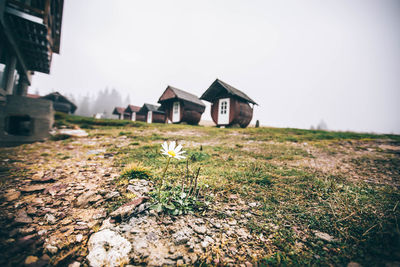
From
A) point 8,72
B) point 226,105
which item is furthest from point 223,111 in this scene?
point 8,72

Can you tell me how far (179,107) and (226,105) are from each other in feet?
17.7

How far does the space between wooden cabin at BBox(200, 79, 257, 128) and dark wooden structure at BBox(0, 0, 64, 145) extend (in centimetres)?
1147

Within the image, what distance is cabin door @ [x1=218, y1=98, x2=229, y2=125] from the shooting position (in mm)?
14861

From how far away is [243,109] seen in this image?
15.4 metres

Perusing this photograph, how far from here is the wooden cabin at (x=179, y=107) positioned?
16.8 m

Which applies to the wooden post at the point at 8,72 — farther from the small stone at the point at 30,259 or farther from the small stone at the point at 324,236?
the small stone at the point at 324,236

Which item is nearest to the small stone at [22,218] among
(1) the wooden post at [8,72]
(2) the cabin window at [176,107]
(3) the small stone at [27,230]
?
(3) the small stone at [27,230]

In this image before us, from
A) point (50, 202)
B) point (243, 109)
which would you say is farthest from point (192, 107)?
point (50, 202)

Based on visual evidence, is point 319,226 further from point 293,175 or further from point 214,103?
point 214,103

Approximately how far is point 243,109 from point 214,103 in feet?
9.78

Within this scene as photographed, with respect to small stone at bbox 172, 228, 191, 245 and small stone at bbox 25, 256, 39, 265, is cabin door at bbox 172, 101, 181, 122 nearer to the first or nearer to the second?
small stone at bbox 172, 228, 191, 245

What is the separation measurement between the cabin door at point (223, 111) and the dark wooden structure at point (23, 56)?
12.1m

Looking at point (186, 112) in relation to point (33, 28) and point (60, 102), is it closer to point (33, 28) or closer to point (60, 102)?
A: point (33, 28)

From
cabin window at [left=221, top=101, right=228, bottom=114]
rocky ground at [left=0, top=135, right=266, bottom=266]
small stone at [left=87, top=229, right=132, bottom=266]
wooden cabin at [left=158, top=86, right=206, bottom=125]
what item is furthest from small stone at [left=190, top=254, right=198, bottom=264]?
wooden cabin at [left=158, top=86, right=206, bottom=125]
